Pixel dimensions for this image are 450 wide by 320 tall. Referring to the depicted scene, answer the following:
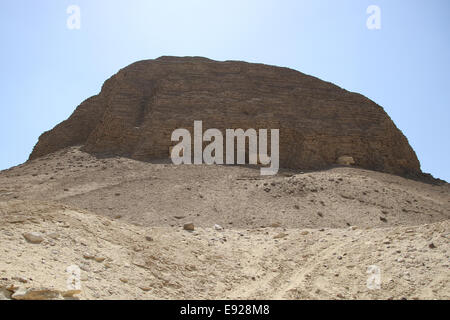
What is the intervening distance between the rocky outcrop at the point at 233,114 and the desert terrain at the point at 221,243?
21.0 ft

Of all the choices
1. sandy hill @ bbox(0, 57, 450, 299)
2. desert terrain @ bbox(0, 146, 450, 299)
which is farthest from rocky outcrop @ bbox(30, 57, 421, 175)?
desert terrain @ bbox(0, 146, 450, 299)

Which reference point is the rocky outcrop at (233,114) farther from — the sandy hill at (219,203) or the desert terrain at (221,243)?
the desert terrain at (221,243)

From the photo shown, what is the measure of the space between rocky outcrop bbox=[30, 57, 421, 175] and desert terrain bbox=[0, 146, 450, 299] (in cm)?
641

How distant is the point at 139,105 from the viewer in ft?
81.7

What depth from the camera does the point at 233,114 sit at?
2367 centimetres

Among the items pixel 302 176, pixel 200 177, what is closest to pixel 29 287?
pixel 200 177

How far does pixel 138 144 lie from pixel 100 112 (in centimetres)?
575

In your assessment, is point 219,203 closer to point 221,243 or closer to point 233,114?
point 221,243

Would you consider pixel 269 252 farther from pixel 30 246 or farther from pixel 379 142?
pixel 379 142

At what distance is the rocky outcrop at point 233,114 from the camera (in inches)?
898

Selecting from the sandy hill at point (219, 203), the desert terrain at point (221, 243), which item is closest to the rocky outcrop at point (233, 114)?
the sandy hill at point (219, 203)

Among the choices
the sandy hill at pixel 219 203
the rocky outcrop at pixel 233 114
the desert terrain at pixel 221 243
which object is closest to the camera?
the desert terrain at pixel 221 243

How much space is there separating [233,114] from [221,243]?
1451 centimetres

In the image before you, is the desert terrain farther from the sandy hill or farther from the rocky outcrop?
the rocky outcrop
